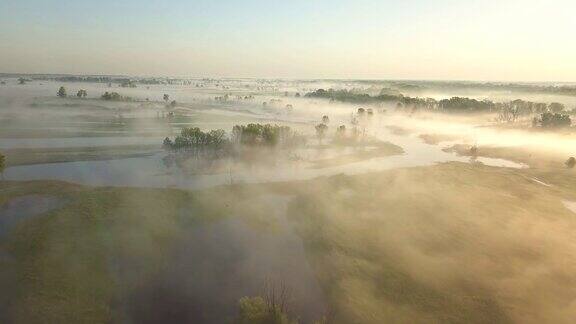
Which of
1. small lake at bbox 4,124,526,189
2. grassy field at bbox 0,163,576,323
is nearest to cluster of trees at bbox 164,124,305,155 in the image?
small lake at bbox 4,124,526,189

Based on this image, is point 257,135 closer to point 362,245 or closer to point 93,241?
point 362,245

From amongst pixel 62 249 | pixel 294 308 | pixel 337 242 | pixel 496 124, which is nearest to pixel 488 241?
pixel 337 242

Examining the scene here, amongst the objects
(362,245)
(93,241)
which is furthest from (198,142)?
(362,245)

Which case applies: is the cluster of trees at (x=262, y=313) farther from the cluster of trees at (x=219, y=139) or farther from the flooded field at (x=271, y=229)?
the cluster of trees at (x=219, y=139)

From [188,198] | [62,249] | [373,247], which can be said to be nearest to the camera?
[62,249]

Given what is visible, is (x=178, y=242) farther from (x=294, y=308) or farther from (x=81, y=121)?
(x=81, y=121)

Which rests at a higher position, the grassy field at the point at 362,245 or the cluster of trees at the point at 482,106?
the cluster of trees at the point at 482,106

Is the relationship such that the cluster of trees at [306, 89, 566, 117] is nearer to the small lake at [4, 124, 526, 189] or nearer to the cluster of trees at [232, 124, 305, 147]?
the small lake at [4, 124, 526, 189]

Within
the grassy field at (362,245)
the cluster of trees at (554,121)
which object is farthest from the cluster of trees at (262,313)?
the cluster of trees at (554,121)
